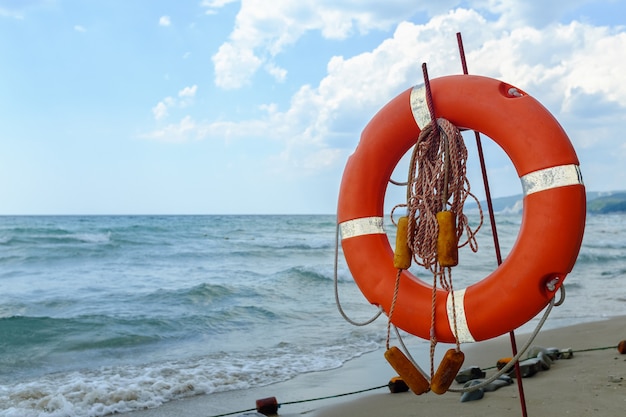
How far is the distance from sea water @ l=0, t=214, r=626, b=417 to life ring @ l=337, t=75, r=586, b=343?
1.97 metres

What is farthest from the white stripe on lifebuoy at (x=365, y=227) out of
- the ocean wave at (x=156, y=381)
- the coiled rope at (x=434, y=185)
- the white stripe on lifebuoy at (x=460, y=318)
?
the ocean wave at (x=156, y=381)

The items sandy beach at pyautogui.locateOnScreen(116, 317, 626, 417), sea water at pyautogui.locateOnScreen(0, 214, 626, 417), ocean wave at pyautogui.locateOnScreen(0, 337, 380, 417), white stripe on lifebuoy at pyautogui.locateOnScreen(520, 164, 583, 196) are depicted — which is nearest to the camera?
white stripe on lifebuoy at pyautogui.locateOnScreen(520, 164, 583, 196)

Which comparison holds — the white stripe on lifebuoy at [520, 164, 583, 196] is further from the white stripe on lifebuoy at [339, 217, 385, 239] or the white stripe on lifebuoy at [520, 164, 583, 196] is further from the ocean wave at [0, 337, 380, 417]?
the ocean wave at [0, 337, 380, 417]

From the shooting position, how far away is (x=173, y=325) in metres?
6.26

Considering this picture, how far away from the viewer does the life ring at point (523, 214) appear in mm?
2186

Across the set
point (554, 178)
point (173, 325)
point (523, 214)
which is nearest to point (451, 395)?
point (523, 214)

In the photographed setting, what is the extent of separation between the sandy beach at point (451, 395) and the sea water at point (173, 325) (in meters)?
0.23

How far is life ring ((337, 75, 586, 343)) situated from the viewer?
2.19 m

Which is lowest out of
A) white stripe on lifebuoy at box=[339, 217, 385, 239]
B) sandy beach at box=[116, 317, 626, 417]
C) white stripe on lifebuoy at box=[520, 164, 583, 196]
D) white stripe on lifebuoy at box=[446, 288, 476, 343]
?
sandy beach at box=[116, 317, 626, 417]

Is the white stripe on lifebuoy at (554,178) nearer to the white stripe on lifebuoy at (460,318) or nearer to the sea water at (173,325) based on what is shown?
the white stripe on lifebuoy at (460,318)

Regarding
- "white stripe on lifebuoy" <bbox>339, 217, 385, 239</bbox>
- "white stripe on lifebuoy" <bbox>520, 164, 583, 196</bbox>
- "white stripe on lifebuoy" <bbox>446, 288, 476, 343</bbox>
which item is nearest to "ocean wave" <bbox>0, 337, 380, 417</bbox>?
"white stripe on lifebuoy" <bbox>339, 217, 385, 239</bbox>

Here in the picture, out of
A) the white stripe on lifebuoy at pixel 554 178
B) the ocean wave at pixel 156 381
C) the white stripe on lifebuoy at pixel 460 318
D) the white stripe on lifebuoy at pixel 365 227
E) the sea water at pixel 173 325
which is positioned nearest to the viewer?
the white stripe on lifebuoy at pixel 554 178

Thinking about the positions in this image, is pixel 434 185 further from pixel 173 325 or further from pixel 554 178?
pixel 173 325

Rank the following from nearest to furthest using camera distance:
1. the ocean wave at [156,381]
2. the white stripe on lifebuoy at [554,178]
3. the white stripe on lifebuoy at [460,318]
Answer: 1. the white stripe on lifebuoy at [554,178]
2. the white stripe on lifebuoy at [460,318]
3. the ocean wave at [156,381]
